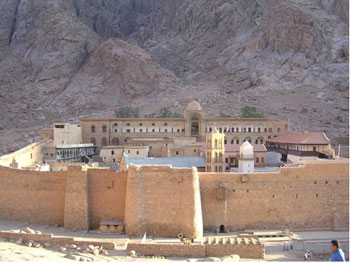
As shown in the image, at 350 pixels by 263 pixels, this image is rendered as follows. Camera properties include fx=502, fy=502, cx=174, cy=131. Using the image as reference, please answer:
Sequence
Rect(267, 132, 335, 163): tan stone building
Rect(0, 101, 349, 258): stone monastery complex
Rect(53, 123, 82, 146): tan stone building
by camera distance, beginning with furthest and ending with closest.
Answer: Rect(53, 123, 82, 146): tan stone building < Rect(267, 132, 335, 163): tan stone building < Rect(0, 101, 349, 258): stone monastery complex

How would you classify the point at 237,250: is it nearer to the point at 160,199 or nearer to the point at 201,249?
the point at 201,249

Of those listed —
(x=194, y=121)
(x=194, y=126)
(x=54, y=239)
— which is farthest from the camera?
(x=194, y=126)

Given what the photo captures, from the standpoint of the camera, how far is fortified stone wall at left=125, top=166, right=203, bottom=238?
1001 inches

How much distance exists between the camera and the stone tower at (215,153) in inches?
1358

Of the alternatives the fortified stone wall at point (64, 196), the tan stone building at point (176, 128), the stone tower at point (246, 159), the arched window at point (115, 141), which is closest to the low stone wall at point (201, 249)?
the fortified stone wall at point (64, 196)

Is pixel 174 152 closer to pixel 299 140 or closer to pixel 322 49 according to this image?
pixel 299 140

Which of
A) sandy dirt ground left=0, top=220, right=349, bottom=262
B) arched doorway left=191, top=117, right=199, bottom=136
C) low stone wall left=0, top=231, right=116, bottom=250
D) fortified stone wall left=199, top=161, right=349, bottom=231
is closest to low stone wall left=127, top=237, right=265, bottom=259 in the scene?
sandy dirt ground left=0, top=220, right=349, bottom=262

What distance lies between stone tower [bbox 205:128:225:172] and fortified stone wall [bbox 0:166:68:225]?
1149 cm

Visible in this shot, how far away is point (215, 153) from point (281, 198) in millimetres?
8713

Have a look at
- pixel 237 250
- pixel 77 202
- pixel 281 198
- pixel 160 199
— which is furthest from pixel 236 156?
pixel 77 202

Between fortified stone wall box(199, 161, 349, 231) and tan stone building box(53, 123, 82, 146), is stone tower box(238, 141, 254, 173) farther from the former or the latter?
tan stone building box(53, 123, 82, 146)

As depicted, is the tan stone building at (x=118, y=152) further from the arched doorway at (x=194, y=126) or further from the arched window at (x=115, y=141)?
the arched doorway at (x=194, y=126)

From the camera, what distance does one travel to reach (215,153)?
3469cm

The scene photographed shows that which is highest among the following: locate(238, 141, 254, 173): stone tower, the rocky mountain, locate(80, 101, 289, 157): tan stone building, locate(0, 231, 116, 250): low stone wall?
the rocky mountain
